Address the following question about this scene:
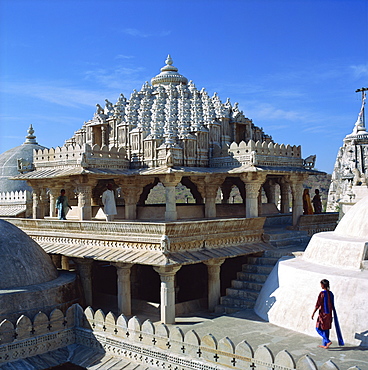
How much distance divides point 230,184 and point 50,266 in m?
12.3

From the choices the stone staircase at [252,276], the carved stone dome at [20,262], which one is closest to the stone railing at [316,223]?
the stone staircase at [252,276]

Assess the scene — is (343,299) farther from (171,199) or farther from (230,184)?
(230,184)

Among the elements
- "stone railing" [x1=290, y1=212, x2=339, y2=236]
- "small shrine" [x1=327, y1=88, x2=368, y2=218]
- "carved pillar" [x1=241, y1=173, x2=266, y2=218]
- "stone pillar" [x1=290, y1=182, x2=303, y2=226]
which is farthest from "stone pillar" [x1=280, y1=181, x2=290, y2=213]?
"small shrine" [x1=327, y1=88, x2=368, y2=218]

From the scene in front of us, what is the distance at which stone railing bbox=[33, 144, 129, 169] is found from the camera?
15.5m

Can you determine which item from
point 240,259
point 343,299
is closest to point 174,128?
point 240,259

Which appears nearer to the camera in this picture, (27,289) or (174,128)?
(27,289)

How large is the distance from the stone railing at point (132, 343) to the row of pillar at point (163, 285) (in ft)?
2.42

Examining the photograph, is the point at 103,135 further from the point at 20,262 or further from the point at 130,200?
the point at 20,262

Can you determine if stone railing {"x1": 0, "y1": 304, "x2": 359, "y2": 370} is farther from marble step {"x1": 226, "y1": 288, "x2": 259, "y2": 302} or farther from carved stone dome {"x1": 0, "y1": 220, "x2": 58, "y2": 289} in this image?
marble step {"x1": 226, "y1": 288, "x2": 259, "y2": 302}

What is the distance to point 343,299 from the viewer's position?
31.4 feet

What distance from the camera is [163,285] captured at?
11422 mm

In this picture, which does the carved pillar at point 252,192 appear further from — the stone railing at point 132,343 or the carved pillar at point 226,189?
the carved pillar at point 226,189

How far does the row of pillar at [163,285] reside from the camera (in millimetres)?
11359

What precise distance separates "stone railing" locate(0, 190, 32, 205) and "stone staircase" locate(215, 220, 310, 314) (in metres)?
13.3
